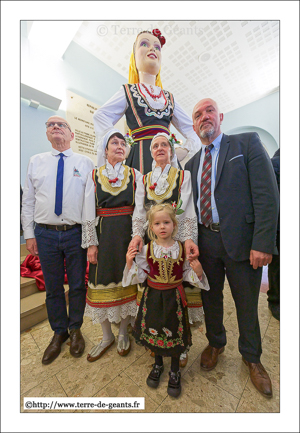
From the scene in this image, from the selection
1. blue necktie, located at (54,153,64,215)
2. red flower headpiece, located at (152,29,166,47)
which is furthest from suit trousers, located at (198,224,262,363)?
red flower headpiece, located at (152,29,166,47)

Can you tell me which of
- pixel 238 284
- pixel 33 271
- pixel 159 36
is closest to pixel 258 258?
pixel 238 284

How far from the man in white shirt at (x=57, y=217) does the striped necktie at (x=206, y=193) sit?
103 cm

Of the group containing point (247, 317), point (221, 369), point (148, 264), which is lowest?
point (221, 369)

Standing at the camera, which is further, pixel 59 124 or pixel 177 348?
pixel 59 124

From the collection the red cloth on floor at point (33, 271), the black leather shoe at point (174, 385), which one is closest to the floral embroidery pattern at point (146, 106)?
the red cloth on floor at point (33, 271)

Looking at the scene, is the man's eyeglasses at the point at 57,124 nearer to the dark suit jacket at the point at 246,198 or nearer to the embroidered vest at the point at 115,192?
the embroidered vest at the point at 115,192

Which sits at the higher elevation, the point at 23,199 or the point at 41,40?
the point at 41,40

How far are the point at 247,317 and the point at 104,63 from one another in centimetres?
284

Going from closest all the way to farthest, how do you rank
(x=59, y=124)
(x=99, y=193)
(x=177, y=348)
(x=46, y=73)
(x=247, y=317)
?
(x=177, y=348) < (x=247, y=317) < (x=99, y=193) < (x=59, y=124) < (x=46, y=73)

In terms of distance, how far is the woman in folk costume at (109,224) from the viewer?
48.7 inches

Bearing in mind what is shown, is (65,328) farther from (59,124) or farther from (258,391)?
(59,124)

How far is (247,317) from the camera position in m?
1.13

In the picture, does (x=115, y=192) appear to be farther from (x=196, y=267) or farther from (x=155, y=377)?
(x=155, y=377)
